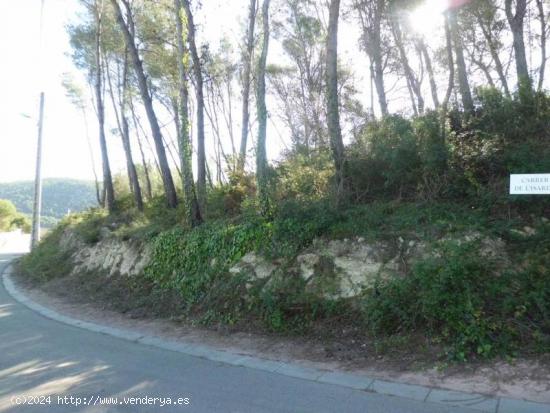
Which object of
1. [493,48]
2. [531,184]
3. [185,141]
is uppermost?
[493,48]

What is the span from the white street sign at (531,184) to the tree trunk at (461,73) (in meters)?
4.61

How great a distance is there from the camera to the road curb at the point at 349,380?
4094 mm

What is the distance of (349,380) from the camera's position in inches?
195

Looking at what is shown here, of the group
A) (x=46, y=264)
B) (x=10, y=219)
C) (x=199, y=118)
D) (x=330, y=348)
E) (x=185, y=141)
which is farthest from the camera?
(x=10, y=219)

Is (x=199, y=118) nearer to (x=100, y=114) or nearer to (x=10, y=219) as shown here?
(x=100, y=114)

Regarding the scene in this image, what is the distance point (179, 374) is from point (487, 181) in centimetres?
620

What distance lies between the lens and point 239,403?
14.4 feet

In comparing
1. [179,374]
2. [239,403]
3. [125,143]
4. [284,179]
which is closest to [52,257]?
[125,143]

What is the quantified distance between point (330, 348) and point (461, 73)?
372 inches

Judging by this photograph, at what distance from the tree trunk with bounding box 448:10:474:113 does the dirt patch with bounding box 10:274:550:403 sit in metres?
6.35

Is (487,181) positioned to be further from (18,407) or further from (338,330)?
(18,407)

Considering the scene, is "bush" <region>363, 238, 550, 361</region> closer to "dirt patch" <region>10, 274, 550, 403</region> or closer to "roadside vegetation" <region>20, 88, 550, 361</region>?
"roadside vegetation" <region>20, 88, 550, 361</region>

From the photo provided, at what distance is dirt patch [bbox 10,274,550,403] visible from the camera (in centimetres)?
456

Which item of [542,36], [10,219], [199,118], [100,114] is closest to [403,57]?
[542,36]
